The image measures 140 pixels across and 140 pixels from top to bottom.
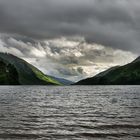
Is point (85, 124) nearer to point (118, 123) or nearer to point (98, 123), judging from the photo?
point (98, 123)

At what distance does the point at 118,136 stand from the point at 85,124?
377 inches

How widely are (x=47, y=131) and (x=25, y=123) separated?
7710mm

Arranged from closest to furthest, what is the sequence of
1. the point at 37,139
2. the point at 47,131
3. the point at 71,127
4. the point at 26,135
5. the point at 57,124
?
the point at 37,139 → the point at 26,135 → the point at 47,131 → the point at 71,127 → the point at 57,124

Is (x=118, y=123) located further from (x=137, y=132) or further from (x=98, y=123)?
(x=137, y=132)

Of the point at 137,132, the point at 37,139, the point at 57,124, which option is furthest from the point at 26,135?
the point at 137,132

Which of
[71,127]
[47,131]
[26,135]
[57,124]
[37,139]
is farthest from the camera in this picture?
[57,124]

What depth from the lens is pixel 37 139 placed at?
32.3m

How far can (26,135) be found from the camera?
113 ft

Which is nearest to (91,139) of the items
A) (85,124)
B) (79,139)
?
(79,139)

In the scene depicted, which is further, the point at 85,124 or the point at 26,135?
the point at 85,124

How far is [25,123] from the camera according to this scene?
43781 millimetres

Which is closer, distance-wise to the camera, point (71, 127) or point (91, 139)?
point (91, 139)

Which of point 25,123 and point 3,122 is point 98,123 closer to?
point 25,123

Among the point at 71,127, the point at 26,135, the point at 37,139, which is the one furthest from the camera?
the point at 71,127
